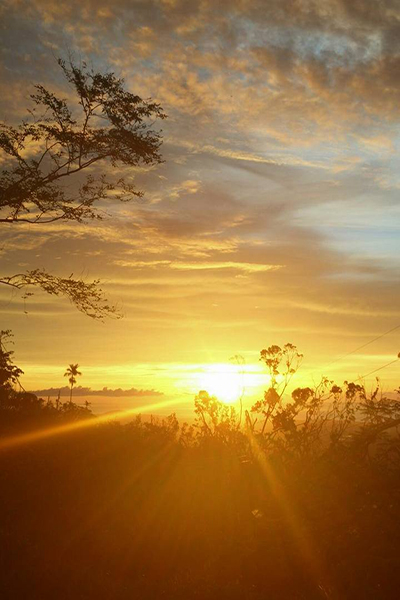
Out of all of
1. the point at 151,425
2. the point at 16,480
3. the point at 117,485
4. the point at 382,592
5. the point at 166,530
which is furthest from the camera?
the point at 151,425

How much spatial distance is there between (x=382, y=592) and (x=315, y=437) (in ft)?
27.8

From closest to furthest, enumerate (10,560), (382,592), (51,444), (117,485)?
(382,592)
(10,560)
(117,485)
(51,444)

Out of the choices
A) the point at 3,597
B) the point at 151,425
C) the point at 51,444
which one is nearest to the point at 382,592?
the point at 3,597

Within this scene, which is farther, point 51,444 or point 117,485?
point 51,444

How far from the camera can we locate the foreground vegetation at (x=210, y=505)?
1231 centimetres

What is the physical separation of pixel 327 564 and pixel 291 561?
0.88 meters

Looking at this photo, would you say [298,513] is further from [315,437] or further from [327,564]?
[315,437]

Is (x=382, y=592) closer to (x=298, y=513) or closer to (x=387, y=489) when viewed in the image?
(x=298, y=513)

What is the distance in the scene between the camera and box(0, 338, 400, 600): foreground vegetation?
40.4 ft

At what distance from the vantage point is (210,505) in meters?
16.6

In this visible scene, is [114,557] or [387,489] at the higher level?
[387,489]

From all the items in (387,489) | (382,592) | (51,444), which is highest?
(51,444)

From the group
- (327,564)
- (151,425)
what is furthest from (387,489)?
(151,425)

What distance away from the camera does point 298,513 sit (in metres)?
16.0
